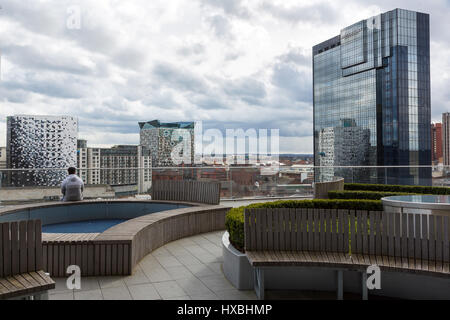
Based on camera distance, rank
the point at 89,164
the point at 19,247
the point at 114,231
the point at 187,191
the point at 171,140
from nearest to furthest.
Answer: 1. the point at 19,247
2. the point at 114,231
3. the point at 187,191
4. the point at 89,164
5. the point at 171,140

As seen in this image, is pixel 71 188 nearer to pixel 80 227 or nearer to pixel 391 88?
pixel 80 227

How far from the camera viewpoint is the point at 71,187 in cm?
866

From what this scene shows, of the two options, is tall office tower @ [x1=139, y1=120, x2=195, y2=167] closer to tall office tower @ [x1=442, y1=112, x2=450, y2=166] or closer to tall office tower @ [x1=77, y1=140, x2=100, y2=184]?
tall office tower @ [x1=77, y1=140, x2=100, y2=184]

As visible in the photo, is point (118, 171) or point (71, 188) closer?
point (71, 188)

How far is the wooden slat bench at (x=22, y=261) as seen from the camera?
3.05 metres

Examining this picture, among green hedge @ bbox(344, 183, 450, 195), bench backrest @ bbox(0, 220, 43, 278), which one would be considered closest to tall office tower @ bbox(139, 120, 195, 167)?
green hedge @ bbox(344, 183, 450, 195)

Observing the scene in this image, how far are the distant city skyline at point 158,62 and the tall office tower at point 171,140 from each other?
372cm

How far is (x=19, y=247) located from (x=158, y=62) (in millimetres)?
29686

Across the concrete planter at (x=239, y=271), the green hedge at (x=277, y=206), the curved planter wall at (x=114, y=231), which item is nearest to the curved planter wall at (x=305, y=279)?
the concrete planter at (x=239, y=271)

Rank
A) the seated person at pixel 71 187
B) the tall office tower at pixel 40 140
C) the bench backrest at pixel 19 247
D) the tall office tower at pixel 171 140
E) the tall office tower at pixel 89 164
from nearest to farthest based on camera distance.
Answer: the bench backrest at pixel 19 247 < the seated person at pixel 71 187 < the tall office tower at pixel 89 164 < the tall office tower at pixel 171 140 < the tall office tower at pixel 40 140

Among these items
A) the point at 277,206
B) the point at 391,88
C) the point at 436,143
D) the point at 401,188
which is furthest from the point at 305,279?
the point at 436,143

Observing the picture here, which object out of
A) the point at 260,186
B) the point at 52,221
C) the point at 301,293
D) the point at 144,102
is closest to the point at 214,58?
the point at 144,102

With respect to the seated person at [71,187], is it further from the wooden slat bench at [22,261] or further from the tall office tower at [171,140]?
the tall office tower at [171,140]

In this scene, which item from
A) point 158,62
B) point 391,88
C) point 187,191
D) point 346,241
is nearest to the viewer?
point 346,241
